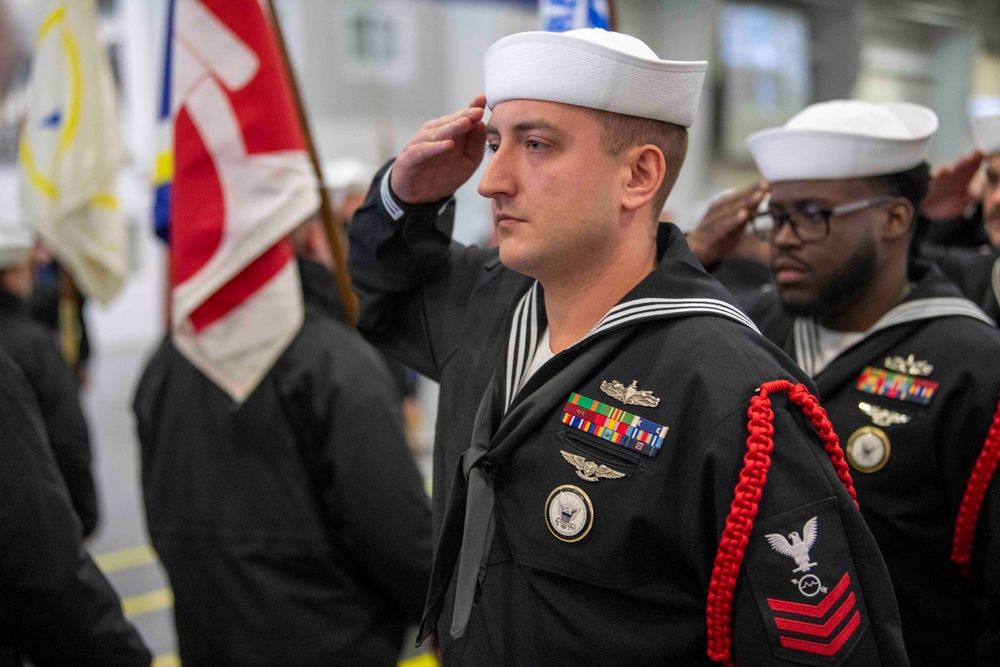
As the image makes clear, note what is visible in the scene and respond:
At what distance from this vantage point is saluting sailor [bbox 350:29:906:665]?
47.5 inches

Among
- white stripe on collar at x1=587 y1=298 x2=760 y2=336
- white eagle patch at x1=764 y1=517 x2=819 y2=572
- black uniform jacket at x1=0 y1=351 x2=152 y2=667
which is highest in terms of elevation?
white stripe on collar at x1=587 y1=298 x2=760 y2=336

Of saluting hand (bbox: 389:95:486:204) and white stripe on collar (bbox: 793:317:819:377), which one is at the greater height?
saluting hand (bbox: 389:95:486:204)

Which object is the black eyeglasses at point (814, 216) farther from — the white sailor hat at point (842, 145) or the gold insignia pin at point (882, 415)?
the gold insignia pin at point (882, 415)

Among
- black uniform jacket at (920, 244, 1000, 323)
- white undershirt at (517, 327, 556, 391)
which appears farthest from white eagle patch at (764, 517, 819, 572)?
black uniform jacket at (920, 244, 1000, 323)

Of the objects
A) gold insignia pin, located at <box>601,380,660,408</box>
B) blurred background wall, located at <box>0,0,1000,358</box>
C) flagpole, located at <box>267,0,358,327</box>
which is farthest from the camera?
blurred background wall, located at <box>0,0,1000,358</box>

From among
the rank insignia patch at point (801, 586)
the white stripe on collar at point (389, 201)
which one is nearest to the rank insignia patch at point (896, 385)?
the rank insignia patch at point (801, 586)

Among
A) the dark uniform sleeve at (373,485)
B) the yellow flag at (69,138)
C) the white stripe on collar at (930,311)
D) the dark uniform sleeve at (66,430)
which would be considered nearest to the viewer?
the white stripe on collar at (930,311)

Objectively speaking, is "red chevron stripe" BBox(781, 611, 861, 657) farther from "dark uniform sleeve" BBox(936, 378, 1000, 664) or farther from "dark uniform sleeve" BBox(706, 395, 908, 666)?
"dark uniform sleeve" BBox(936, 378, 1000, 664)

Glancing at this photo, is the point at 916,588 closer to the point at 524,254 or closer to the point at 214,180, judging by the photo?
the point at 524,254

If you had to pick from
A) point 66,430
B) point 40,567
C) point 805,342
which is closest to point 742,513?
point 805,342

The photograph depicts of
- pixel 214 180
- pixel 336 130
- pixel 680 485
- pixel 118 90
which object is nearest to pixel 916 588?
pixel 680 485

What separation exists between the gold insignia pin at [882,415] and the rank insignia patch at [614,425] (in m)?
0.81

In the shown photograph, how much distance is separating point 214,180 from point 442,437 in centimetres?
131

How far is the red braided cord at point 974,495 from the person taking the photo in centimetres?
168
